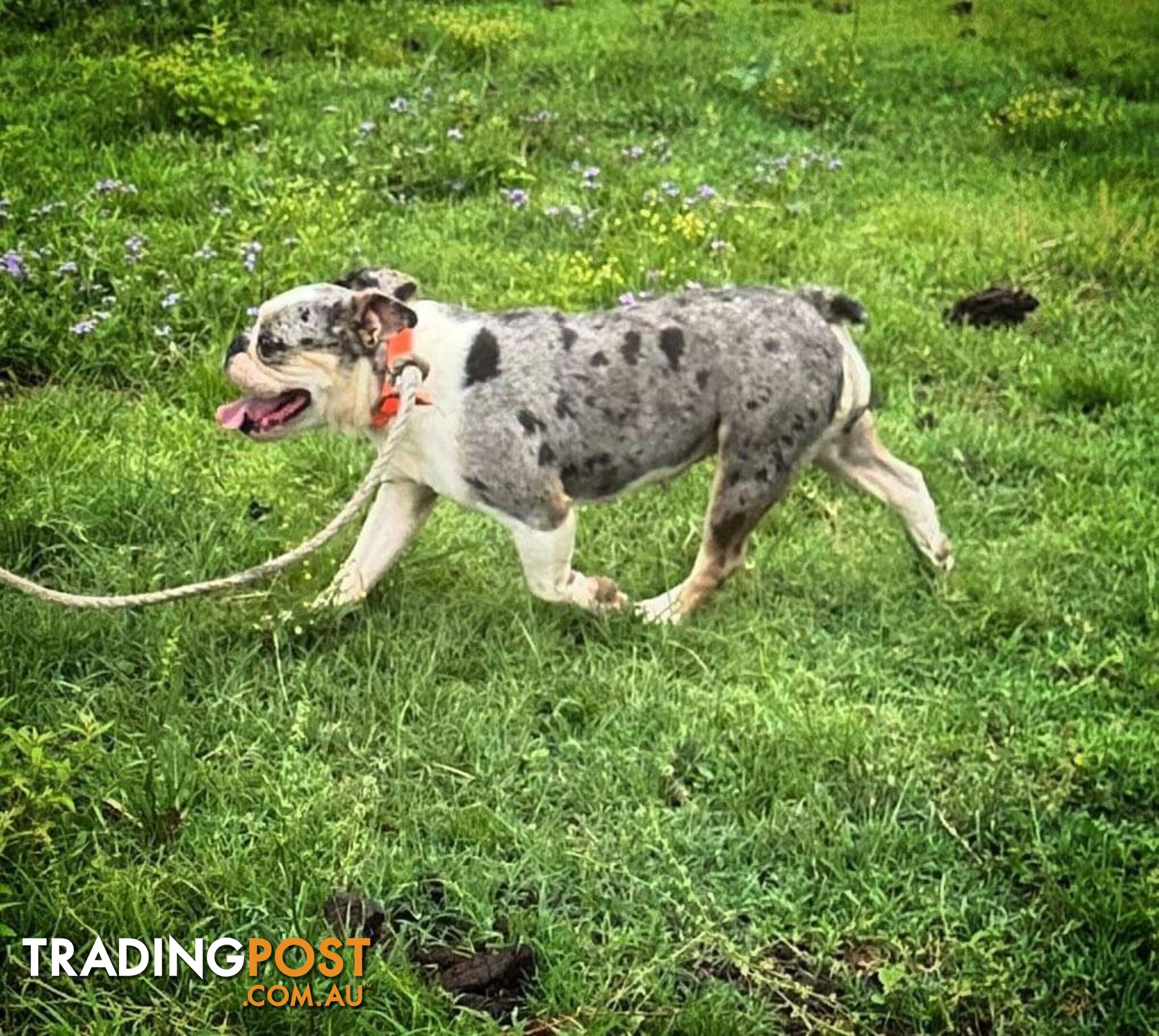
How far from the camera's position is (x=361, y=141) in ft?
28.7

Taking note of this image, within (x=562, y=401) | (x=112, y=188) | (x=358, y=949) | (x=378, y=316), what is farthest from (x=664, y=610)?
(x=112, y=188)

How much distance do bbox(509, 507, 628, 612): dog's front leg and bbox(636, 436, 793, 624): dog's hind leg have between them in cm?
15

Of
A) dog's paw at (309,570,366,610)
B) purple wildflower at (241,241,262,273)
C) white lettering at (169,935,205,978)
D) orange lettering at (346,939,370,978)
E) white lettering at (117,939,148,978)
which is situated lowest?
purple wildflower at (241,241,262,273)

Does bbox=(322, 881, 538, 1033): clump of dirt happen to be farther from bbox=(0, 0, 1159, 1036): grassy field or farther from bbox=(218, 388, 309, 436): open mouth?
bbox=(218, 388, 309, 436): open mouth

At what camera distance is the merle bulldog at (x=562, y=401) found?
4719 mm

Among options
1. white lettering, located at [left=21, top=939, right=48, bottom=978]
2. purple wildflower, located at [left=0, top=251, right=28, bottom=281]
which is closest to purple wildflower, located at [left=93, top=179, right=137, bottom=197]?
purple wildflower, located at [left=0, top=251, right=28, bottom=281]

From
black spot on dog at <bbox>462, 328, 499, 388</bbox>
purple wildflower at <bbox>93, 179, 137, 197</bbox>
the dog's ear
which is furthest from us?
purple wildflower at <bbox>93, 179, 137, 197</bbox>

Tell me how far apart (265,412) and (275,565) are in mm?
599

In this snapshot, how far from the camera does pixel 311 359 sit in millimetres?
4684

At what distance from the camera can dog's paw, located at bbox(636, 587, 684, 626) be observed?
198 inches

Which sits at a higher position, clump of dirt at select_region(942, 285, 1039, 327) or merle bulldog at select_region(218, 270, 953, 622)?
merle bulldog at select_region(218, 270, 953, 622)

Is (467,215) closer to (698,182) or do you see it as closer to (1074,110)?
(698,182)

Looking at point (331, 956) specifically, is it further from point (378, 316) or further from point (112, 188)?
point (112, 188)

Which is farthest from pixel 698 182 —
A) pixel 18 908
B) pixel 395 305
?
pixel 18 908
